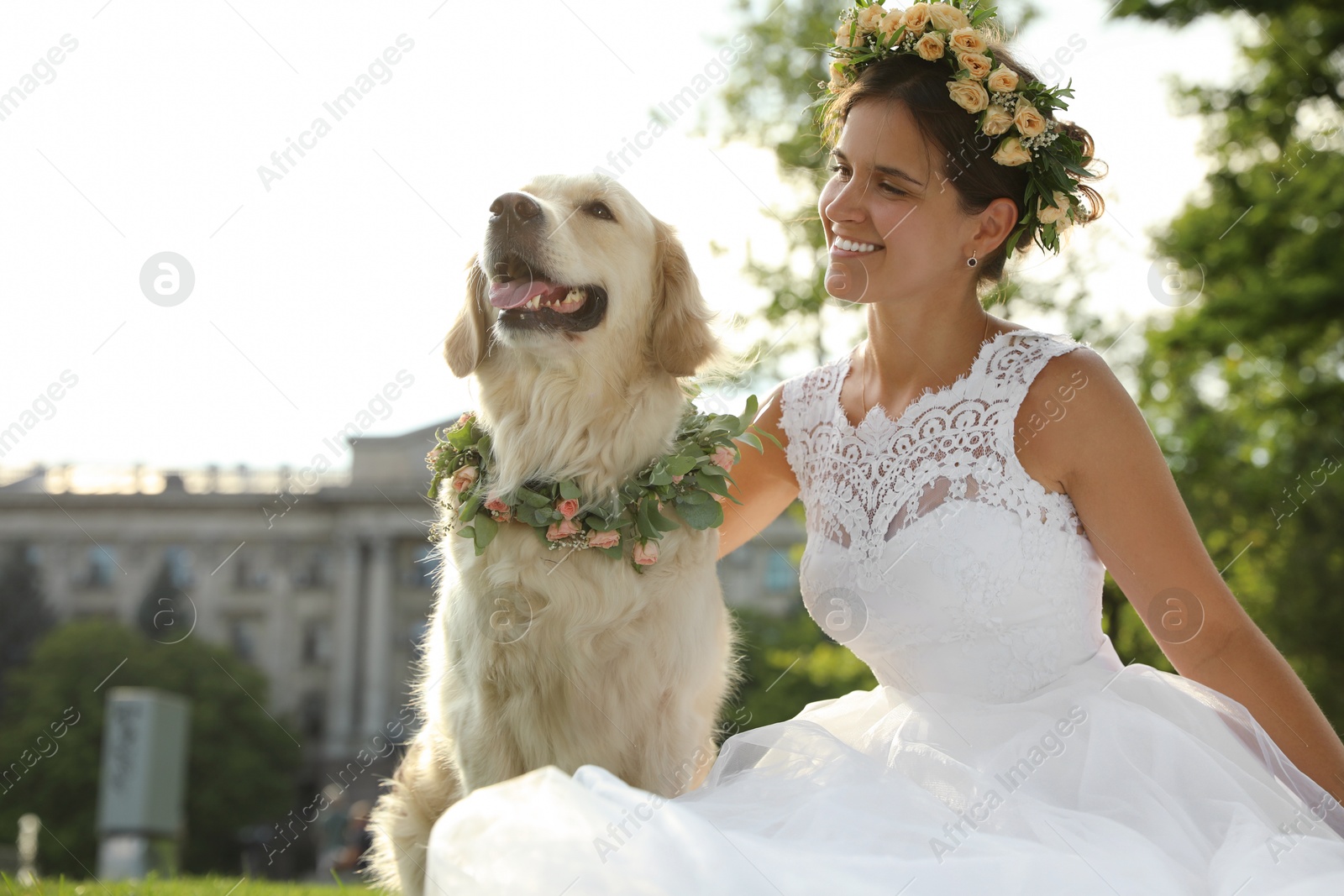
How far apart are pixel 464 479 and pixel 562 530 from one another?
0.36 m

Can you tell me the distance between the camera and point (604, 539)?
2807 millimetres

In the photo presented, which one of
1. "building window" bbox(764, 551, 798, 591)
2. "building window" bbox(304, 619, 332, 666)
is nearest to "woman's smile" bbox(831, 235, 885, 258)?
"building window" bbox(764, 551, 798, 591)

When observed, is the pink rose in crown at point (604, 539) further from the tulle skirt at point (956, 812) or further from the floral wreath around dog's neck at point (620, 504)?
the tulle skirt at point (956, 812)

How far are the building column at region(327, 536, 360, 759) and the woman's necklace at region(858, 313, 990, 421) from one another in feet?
180

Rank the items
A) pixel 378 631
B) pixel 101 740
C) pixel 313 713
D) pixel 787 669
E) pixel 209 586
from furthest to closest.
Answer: pixel 378 631
pixel 209 586
pixel 313 713
pixel 101 740
pixel 787 669

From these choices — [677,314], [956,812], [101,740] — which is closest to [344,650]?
[101,740]

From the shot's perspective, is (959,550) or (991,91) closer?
(959,550)

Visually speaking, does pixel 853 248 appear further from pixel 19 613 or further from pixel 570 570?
pixel 19 613

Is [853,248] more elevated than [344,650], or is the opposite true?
[853,248]

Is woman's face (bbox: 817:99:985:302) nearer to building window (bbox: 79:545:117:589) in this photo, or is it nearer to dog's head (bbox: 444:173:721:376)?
dog's head (bbox: 444:173:721:376)

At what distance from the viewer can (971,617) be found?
2.84m

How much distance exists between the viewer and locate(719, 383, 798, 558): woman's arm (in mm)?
3510

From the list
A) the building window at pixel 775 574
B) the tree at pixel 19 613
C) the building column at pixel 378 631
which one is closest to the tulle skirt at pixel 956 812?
the building window at pixel 775 574

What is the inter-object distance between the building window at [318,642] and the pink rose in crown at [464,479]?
189ft
